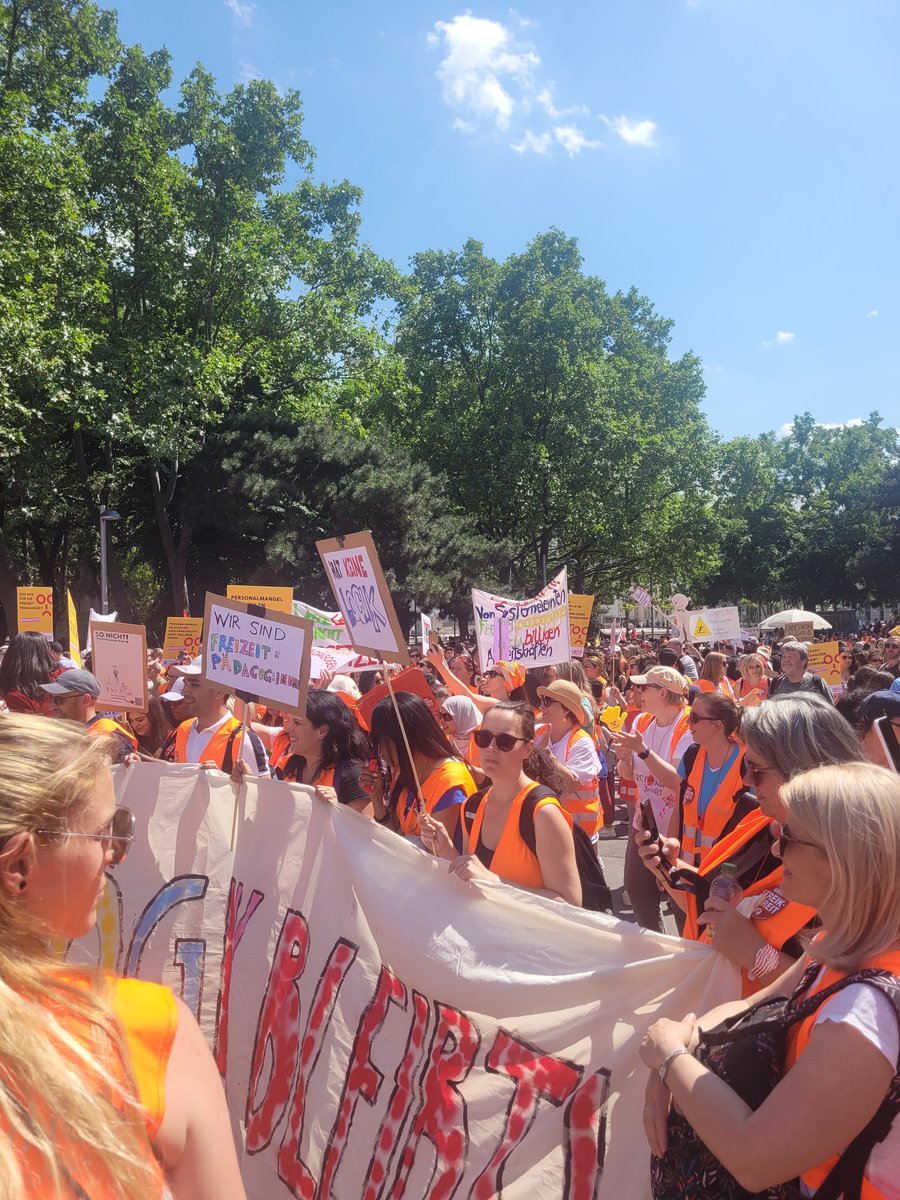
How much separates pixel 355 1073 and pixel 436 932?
0.51 meters

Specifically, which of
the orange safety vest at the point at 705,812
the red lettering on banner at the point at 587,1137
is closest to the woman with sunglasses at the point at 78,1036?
the red lettering on banner at the point at 587,1137

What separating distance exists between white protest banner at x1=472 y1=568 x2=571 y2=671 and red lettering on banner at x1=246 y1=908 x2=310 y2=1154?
4.72 m

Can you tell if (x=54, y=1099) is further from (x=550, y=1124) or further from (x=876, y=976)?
(x=550, y=1124)

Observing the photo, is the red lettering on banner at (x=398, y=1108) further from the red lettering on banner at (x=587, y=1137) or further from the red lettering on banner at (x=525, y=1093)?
the red lettering on banner at (x=587, y=1137)

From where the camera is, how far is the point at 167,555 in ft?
95.8

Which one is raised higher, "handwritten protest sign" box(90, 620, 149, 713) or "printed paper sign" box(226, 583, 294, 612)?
"printed paper sign" box(226, 583, 294, 612)

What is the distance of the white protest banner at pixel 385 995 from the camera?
2.35m

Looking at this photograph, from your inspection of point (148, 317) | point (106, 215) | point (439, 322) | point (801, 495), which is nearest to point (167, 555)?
point (148, 317)

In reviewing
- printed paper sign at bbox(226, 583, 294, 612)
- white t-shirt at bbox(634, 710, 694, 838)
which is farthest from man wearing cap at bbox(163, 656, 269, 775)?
printed paper sign at bbox(226, 583, 294, 612)

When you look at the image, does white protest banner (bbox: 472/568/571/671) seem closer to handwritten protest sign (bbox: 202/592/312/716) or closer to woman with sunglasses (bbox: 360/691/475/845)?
woman with sunglasses (bbox: 360/691/475/845)

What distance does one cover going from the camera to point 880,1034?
1.56m

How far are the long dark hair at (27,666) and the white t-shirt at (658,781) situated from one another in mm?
3590

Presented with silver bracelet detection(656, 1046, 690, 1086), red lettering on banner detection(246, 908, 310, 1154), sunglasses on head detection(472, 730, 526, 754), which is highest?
sunglasses on head detection(472, 730, 526, 754)

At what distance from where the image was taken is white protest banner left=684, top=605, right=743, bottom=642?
52.2 feet
